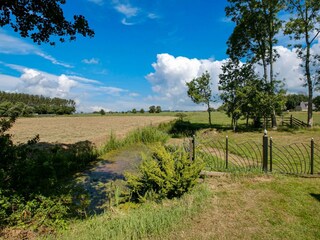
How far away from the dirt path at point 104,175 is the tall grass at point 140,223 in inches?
60.3

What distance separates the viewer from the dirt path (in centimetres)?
625

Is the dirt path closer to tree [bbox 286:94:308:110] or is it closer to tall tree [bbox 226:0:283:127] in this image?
tall tree [bbox 226:0:283:127]

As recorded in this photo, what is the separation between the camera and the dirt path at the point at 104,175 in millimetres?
6246

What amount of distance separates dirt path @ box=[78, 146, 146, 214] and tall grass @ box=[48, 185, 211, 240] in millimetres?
1533

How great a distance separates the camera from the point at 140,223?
12.7 feet

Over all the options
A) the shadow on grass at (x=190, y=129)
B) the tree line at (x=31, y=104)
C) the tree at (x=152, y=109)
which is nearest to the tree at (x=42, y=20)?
the tree line at (x=31, y=104)

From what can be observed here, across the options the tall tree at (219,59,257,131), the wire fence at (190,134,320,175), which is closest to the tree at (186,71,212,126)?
the tall tree at (219,59,257,131)

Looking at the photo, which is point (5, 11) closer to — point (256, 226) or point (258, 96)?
point (256, 226)

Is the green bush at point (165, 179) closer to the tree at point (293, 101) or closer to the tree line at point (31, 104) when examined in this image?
the tree line at point (31, 104)

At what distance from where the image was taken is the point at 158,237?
3705 mm

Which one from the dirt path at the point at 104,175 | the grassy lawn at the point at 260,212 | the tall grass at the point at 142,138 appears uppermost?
the tall grass at the point at 142,138

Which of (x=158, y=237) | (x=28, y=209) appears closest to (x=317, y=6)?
(x=158, y=237)

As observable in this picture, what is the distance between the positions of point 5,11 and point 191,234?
8.01m

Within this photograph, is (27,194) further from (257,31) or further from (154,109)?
(154,109)
